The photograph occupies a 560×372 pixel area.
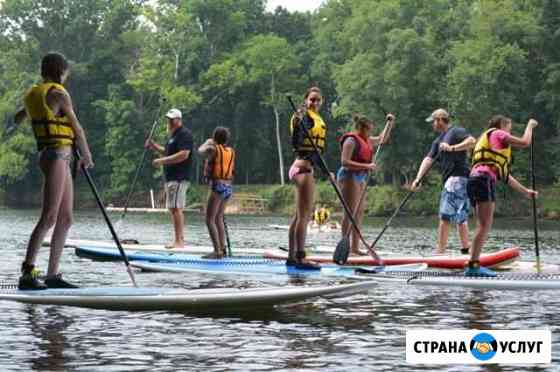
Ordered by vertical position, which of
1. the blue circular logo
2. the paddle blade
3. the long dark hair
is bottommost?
the blue circular logo

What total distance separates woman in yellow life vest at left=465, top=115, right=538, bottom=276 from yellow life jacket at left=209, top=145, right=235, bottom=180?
3.98 meters

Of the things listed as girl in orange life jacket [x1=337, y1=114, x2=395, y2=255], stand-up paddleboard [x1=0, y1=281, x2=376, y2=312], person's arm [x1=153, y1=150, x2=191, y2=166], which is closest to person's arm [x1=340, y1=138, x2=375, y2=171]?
girl in orange life jacket [x1=337, y1=114, x2=395, y2=255]

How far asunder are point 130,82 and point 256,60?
356 inches

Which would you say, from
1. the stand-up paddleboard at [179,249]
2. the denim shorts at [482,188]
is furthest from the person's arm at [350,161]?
the stand-up paddleboard at [179,249]

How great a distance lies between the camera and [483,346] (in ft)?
27.4

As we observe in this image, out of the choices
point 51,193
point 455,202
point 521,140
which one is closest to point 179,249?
point 455,202

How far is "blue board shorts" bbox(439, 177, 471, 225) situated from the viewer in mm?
15159

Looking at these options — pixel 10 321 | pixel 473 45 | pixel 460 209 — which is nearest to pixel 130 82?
pixel 473 45

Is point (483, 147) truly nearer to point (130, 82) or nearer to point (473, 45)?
point (473, 45)

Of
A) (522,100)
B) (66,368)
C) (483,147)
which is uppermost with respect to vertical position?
(522,100)

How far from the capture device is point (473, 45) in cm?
6519

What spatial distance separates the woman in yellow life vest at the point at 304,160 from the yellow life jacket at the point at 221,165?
2.30 metres

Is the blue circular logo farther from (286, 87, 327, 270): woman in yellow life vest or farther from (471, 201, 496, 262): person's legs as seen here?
(286, 87, 327, 270): woman in yellow life vest

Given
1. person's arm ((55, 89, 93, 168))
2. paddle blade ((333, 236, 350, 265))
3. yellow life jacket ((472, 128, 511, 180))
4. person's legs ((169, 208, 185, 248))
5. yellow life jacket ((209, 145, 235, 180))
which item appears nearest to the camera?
person's arm ((55, 89, 93, 168))
